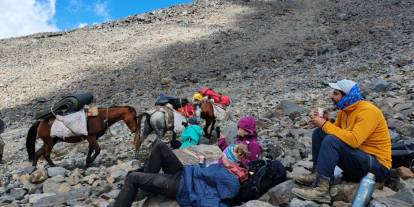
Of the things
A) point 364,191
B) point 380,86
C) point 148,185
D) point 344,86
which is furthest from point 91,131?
point 380,86

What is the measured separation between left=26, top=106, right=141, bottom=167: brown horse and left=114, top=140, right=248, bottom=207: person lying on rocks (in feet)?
13.9

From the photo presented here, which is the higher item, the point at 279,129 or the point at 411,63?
the point at 411,63

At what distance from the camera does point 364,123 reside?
5137 millimetres

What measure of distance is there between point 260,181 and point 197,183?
714 mm

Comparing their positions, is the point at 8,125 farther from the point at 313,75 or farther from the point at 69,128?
the point at 313,75

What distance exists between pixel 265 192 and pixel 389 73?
10341 millimetres

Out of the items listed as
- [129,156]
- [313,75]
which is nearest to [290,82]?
[313,75]

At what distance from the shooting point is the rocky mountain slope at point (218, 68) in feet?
29.4

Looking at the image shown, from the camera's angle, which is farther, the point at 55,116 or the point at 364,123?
the point at 55,116

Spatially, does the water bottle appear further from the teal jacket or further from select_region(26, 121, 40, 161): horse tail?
select_region(26, 121, 40, 161): horse tail

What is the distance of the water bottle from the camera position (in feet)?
15.9

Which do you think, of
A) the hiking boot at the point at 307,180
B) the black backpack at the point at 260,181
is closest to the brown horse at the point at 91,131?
the black backpack at the point at 260,181

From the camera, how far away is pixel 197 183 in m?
5.72

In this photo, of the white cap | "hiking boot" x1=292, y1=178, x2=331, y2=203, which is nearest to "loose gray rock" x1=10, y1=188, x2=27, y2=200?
"hiking boot" x1=292, y1=178, x2=331, y2=203
